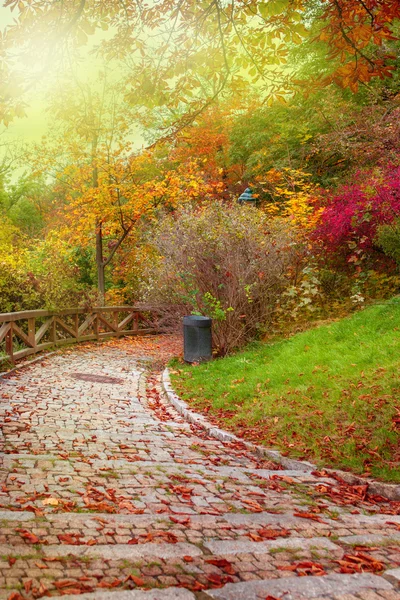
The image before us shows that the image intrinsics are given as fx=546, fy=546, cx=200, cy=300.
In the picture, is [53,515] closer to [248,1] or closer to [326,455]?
[326,455]

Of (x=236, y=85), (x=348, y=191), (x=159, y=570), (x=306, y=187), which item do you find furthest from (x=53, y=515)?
(x=306, y=187)

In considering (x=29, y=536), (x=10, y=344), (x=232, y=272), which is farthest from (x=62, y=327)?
(x=29, y=536)

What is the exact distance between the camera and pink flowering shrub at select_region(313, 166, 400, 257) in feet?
42.3

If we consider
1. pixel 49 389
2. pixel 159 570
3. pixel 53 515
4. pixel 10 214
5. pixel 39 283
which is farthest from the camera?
pixel 10 214

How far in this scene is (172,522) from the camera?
401 centimetres

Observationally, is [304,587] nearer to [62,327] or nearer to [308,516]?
[308,516]

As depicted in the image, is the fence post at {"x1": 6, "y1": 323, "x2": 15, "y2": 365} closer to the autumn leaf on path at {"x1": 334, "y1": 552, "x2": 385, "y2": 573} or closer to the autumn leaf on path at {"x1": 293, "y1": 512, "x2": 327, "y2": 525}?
the autumn leaf on path at {"x1": 293, "y1": 512, "x2": 327, "y2": 525}

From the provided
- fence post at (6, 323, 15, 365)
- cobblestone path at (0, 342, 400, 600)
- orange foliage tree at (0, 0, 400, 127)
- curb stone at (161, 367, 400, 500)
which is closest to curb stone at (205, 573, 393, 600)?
cobblestone path at (0, 342, 400, 600)

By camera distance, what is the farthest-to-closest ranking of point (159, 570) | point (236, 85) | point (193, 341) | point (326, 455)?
point (193, 341), point (236, 85), point (326, 455), point (159, 570)

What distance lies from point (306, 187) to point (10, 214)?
33025mm

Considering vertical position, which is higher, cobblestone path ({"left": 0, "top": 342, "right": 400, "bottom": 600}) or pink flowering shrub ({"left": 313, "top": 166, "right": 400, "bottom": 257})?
pink flowering shrub ({"left": 313, "top": 166, "right": 400, "bottom": 257})

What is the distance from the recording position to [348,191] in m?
15.0

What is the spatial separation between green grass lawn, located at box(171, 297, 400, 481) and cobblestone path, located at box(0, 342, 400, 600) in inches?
21.9

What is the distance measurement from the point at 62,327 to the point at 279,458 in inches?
449
